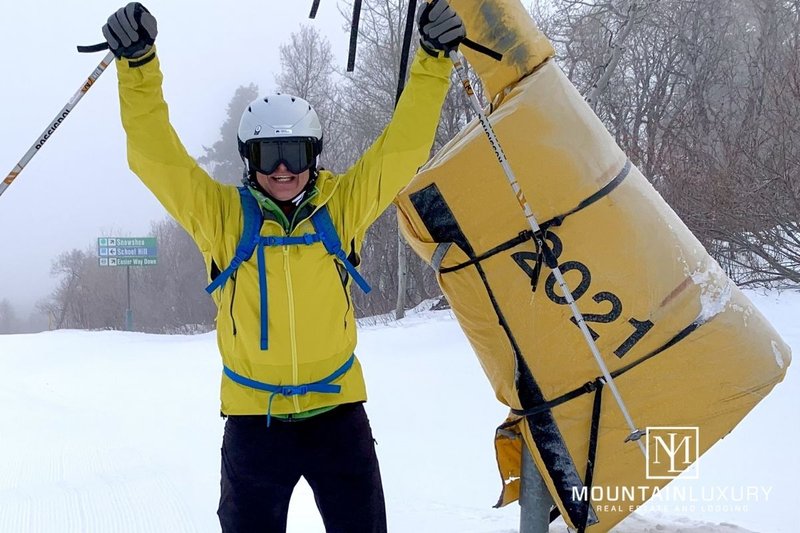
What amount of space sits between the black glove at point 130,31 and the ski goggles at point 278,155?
42cm

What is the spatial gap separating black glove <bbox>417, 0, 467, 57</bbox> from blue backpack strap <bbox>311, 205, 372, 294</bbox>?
0.60m

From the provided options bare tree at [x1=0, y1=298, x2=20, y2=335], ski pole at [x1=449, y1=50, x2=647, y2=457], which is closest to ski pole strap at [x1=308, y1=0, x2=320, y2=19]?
ski pole at [x1=449, y1=50, x2=647, y2=457]

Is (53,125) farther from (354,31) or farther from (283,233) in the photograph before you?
(354,31)

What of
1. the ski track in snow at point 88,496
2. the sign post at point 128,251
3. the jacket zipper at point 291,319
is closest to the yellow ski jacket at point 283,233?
the jacket zipper at point 291,319

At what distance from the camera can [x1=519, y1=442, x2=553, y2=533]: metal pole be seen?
2307 millimetres

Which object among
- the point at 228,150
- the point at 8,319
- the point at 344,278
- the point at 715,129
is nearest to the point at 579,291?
the point at 344,278

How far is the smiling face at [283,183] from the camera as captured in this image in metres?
2.08

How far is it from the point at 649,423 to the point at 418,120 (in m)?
1.20

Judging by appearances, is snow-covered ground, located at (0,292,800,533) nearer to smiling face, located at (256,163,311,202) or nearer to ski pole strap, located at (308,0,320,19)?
smiling face, located at (256,163,311,202)

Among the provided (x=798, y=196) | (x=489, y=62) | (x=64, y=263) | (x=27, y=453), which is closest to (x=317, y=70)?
(x=798, y=196)

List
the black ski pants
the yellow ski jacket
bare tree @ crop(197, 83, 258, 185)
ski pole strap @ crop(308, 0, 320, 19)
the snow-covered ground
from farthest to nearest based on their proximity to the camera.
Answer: bare tree @ crop(197, 83, 258, 185) → the snow-covered ground → ski pole strap @ crop(308, 0, 320, 19) → the black ski pants → the yellow ski jacket

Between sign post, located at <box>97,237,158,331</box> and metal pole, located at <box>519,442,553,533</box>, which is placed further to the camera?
sign post, located at <box>97,237,158,331</box>

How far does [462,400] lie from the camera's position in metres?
6.25

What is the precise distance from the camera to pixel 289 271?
1.98 meters
